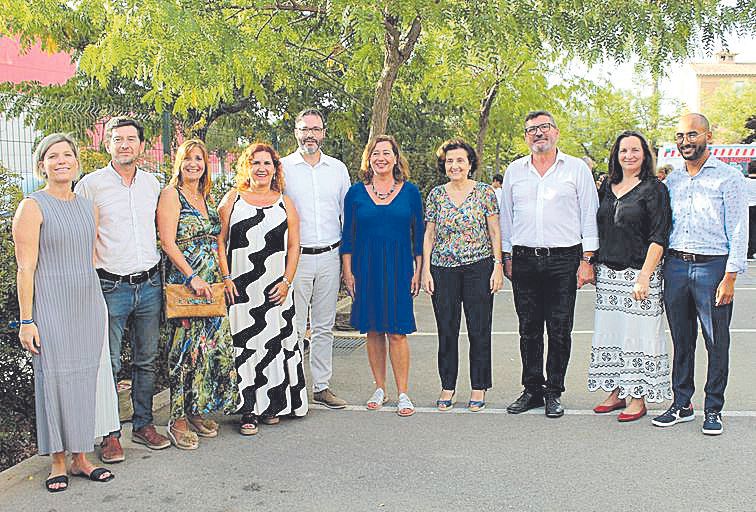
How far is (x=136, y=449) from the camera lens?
5484 millimetres

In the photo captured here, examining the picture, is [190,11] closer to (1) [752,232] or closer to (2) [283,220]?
(2) [283,220]

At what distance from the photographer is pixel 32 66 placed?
2188 centimetres

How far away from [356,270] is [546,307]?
143 cm

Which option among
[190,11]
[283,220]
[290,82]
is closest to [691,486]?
[283,220]

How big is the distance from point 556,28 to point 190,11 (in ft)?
11.3

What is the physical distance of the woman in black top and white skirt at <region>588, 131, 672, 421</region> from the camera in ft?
18.9

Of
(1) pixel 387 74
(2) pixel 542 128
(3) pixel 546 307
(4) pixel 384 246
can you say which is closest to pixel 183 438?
(4) pixel 384 246

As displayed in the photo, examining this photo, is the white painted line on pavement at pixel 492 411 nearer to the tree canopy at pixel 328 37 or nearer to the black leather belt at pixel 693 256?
the black leather belt at pixel 693 256

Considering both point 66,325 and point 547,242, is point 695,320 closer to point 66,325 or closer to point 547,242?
point 547,242

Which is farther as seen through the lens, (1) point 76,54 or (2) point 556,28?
(1) point 76,54

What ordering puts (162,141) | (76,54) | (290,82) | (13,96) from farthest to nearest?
1. (76,54)
2. (13,96)
3. (290,82)
4. (162,141)

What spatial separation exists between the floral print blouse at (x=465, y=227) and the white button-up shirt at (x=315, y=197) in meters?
0.78

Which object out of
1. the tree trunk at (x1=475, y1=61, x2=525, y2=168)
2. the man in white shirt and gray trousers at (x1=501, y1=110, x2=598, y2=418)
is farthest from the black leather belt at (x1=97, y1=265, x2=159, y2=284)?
the tree trunk at (x1=475, y1=61, x2=525, y2=168)

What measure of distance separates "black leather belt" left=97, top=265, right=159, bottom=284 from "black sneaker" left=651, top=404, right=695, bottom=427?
3.56 meters
